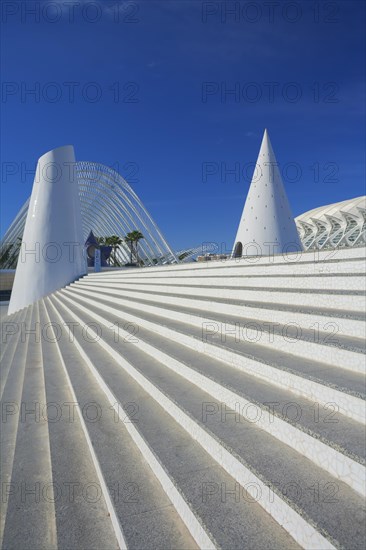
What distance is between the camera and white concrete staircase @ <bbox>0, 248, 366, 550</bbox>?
1.62 meters

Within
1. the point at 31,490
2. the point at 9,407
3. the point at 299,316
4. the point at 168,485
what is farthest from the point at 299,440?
the point at 9,407

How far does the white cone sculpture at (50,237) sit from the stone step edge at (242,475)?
1841 cm

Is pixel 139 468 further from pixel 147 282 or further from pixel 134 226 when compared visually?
pixel 134 226

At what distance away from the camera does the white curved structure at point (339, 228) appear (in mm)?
43375

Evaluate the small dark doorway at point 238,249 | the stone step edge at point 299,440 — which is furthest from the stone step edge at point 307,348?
the small dark doorway at point 238,249

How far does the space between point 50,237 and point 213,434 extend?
67.0ft

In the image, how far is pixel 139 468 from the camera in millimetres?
2287

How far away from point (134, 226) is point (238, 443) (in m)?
45.2

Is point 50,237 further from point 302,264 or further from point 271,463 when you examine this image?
point 271,463

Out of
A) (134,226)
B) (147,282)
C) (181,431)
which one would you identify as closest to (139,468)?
(181,431)

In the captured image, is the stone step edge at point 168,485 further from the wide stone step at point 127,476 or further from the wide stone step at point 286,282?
the wide stone step at point 286,282

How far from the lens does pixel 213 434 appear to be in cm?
213

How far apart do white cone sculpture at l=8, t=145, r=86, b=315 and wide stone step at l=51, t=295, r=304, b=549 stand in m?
18.4

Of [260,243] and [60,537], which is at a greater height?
[260,243]
